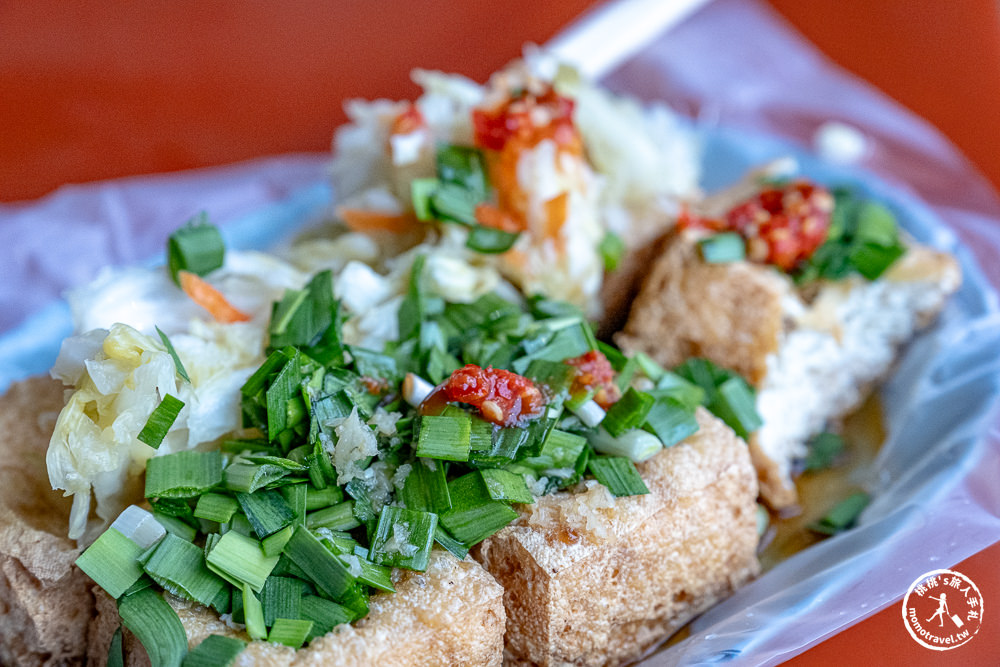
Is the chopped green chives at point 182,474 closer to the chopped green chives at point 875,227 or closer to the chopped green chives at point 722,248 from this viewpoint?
the chopped green chives at point 722,248

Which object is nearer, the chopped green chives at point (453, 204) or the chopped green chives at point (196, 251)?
the chopped green chives at point (196, 251)

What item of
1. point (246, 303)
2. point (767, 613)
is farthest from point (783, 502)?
point (246, 303)

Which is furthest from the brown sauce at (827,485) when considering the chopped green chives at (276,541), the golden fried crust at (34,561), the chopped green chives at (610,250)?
the golden fried crust at (34,561)

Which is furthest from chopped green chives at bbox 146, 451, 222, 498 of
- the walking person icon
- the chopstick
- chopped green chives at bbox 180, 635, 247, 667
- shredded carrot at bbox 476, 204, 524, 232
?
the chopstick

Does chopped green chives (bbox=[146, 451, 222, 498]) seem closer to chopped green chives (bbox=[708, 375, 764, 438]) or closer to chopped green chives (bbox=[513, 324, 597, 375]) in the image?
chopped green chives (bbox=[513, 324, 597, 375])

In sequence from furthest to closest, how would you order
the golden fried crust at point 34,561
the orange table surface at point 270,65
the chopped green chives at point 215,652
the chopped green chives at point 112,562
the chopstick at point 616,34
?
1. the orange table surface at point 270,65
2. the chopstick at point 616,34
3. the golden fried crust at point 34,561
4. the chopped green chives at point 112,562
5. the chopped green chives at point 215,652

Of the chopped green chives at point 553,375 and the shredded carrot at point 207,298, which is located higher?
the chopped green chives at point 553,375
